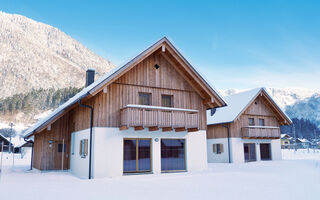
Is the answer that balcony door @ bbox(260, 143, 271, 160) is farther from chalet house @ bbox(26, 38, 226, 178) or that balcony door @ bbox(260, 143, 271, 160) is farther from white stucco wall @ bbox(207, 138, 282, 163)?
chalet house @ bbox(26, 38, 226, 178)

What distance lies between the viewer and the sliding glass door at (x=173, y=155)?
58.7 feet

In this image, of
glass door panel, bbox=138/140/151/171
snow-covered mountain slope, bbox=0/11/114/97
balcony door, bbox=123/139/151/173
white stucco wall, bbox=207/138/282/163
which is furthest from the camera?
snow-covered mountain slope, bbox=0/11/114/97

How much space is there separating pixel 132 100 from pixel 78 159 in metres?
5.34

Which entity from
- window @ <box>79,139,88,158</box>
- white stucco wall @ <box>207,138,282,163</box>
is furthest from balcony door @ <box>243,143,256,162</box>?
window @ <box>79,139,88,158</box>

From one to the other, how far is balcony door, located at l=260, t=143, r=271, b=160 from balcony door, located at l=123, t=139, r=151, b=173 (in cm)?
1785

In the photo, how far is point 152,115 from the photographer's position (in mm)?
16266

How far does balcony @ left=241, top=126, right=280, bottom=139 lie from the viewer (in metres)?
27.4

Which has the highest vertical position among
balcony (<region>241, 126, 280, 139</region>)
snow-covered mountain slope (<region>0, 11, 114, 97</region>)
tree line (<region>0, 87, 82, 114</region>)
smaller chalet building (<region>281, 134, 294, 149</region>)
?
snow-covered mountain slope (<region>0, 11, 114, 97</region>)

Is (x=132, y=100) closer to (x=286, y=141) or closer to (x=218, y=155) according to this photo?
(x=218, y=155)

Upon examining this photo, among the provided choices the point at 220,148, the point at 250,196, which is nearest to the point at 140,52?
the point at 250,196

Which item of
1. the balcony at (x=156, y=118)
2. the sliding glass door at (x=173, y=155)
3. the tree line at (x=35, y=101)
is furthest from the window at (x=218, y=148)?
the tree line at (x=35, y=101)

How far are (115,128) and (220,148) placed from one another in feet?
51.9

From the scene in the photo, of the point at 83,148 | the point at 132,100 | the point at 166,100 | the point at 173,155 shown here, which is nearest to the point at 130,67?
the point at 132,100

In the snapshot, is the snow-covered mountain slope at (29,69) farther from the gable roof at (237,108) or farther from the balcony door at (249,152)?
the balcony door at (249,152)
